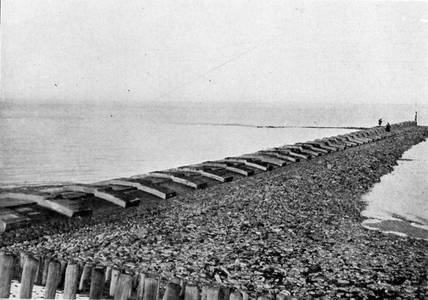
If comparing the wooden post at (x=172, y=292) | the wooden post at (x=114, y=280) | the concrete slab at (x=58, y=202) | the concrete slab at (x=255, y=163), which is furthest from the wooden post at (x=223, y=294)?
the concrete slab at (x=255, y=163)

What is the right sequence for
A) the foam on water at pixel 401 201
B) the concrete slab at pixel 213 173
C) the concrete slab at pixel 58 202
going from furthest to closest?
the concrete slab at pixel 213 173, the foam on water at pixel 401 201, the concrete slab at pixel 58 202

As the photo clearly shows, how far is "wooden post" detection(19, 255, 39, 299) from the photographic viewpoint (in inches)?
175

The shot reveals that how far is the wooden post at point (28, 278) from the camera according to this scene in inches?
175

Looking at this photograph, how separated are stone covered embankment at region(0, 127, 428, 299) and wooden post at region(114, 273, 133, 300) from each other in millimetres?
1647

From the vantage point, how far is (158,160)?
31844 mm

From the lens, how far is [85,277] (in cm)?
470

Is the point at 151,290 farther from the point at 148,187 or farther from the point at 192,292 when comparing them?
the point at 148,187

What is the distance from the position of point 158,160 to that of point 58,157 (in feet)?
22.6

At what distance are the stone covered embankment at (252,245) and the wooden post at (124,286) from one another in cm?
165

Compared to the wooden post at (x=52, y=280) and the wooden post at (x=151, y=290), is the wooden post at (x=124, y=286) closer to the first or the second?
the wooden post at (x=151, y=290)

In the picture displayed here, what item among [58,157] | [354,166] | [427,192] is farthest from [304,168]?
[58,157]

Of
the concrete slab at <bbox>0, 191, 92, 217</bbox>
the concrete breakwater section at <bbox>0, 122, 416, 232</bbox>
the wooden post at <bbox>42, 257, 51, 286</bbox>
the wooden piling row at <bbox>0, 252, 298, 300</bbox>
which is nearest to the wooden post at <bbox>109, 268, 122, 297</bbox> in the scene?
the wooden piling row at <bbox>0, 252, 298, 300</bbox>

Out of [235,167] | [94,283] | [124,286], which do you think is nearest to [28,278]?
[94,283]

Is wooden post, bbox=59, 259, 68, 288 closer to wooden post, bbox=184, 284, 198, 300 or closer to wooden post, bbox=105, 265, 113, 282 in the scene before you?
wooden post, bbox=105, 265, 113, 282
